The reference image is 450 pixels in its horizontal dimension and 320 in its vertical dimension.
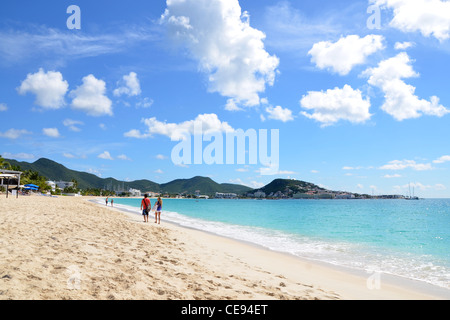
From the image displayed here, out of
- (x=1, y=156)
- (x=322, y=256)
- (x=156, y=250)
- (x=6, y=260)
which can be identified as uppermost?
(x=1, y=156)

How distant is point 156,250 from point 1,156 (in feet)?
284

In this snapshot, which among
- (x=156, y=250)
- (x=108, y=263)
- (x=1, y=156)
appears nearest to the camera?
(x=108, y=263)

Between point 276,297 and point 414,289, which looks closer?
point 276,297
